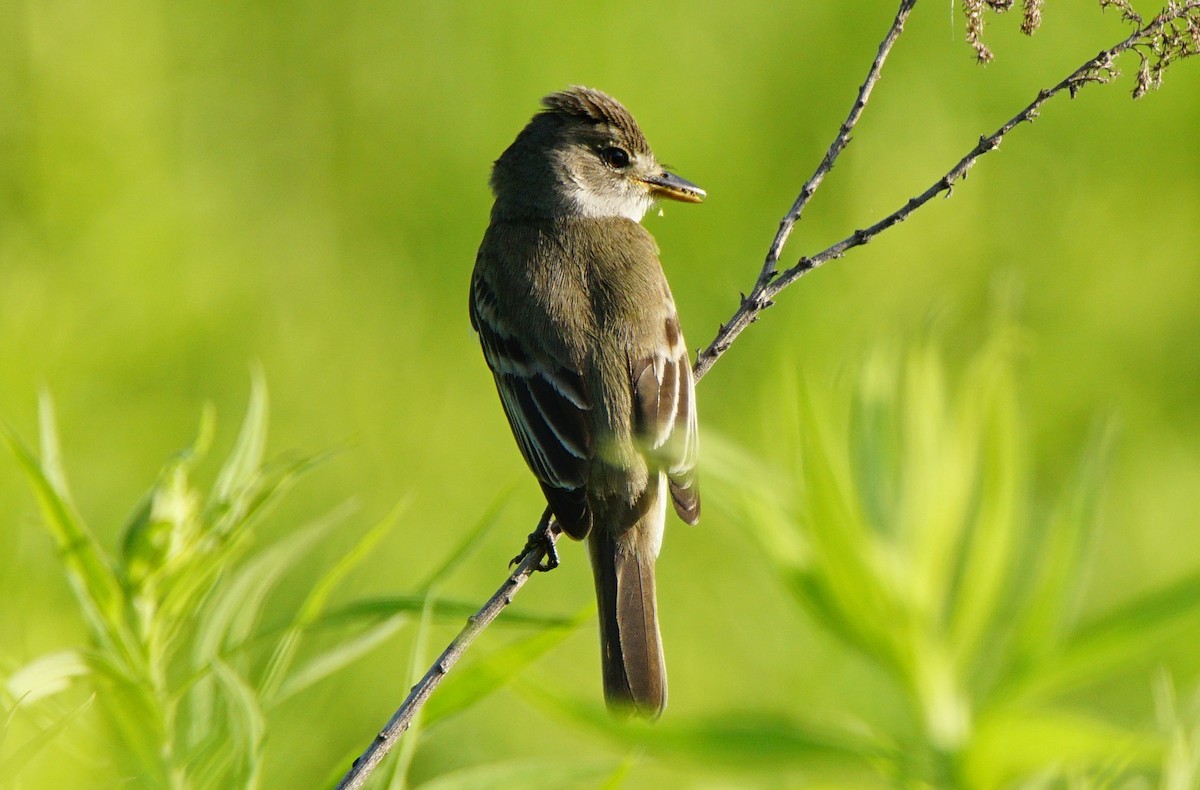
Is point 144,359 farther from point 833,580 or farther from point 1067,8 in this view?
point 1067,8

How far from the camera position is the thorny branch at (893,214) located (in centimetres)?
188

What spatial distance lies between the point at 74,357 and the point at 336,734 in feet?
5.00

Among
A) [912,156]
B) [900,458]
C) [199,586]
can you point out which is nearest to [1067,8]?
[912,156]

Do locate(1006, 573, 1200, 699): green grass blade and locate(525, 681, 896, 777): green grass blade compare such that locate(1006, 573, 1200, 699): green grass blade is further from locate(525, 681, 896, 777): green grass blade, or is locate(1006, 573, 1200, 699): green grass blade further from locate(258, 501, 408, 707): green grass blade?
locate(258, 501, 408, 707): green grass blade

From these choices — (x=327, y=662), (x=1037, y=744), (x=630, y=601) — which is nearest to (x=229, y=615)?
(x=327, y=662)

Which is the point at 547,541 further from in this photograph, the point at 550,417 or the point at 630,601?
the point at 550,417

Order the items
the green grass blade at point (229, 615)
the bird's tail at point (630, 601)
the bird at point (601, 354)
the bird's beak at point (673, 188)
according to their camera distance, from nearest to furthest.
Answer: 1. the green grass blade at point (229, 615)
2. the bird's tail at point (630, 601)
3. the bird at point (601, 354)
4. the bird's beak at point (673, 188)

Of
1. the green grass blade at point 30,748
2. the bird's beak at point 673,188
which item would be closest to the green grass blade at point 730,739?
the green grass blade at point 30,748

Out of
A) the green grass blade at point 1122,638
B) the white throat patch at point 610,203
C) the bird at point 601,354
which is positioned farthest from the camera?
the white throat patch at point 610,203

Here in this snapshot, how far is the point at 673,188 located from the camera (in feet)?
13.9

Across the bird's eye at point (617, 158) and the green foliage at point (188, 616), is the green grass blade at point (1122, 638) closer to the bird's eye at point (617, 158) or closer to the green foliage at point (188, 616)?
the green foliage at point (188, 616)

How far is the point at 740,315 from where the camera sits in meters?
2.85

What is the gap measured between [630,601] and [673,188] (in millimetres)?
1488

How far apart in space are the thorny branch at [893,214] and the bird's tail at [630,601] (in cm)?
36
